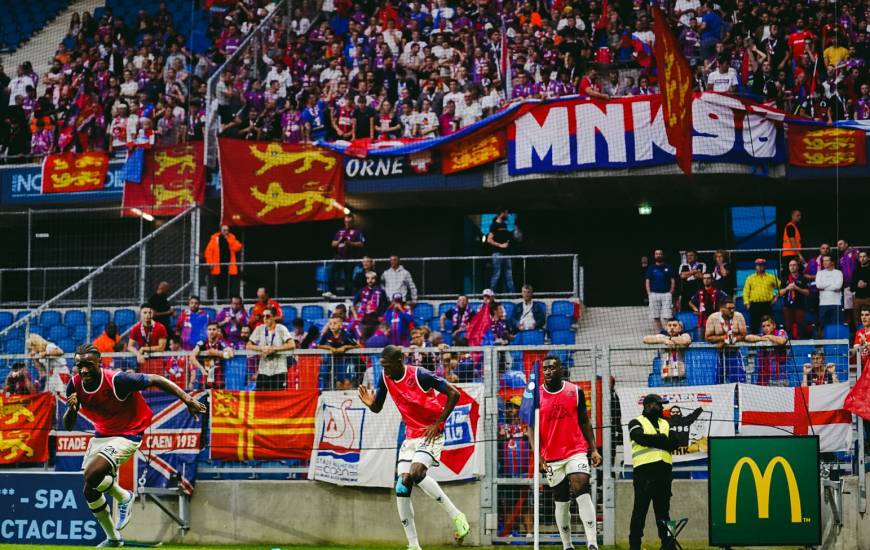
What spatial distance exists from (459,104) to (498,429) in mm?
9964

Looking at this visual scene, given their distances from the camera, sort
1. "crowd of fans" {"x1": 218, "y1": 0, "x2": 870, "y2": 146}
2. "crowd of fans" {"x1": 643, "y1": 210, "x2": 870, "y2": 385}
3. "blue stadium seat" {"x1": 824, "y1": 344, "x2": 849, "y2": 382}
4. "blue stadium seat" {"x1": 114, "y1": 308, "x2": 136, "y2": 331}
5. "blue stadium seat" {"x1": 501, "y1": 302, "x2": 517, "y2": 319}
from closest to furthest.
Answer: "blue stadium seat" {"x1": 824, "y1": 344, "x2": 849, "y2": 382} < "crowd of fans" {"x1": 643, "y1": 210, "x2": 870, "y2": 385} < "blue stadium seat" {"x1": 501, "y1": 302, "x2": 517, "y2": 319} < "crowd of fans" {"x1": 218, "y1": 0, "x2": 870, "y2": 146} < "blue stadium seat" {"x1": 114, "y1": 308, "x2": 136, "y2": 331}

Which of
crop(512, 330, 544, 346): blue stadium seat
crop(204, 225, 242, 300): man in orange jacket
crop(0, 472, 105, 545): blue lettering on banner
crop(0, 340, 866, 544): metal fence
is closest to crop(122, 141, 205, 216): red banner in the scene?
crop(204, 225, 242, 300): man in orange jacket

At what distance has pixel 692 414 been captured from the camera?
49.9 ft

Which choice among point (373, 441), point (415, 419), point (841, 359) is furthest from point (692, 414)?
point (373, 441)

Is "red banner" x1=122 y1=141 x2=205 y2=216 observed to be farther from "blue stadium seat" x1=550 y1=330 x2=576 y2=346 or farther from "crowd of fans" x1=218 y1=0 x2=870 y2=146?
"blue stadium seat" x1=550 y1=330 x2=576 y2=346

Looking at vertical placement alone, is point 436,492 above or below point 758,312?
below

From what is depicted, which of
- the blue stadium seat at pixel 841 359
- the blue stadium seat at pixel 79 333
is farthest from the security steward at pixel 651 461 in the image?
the blue stadium seat at pixel 79 333

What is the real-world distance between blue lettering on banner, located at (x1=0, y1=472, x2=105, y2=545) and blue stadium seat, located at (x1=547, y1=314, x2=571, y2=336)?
29.1 ft

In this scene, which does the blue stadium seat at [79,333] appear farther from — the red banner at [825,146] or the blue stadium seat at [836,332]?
the red banner at [825,146]

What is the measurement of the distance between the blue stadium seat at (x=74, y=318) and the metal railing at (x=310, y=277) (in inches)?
13.0

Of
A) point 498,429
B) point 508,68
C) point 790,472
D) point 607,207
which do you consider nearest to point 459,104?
point 508,68

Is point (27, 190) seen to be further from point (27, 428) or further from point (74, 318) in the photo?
point (27, 428)

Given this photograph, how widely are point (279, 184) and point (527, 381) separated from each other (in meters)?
10.5

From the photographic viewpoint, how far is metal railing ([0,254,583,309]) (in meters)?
23.6
